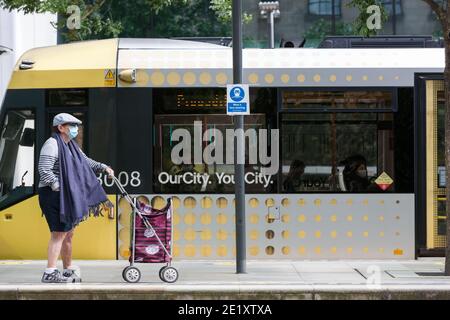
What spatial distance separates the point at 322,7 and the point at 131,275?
3227 cm

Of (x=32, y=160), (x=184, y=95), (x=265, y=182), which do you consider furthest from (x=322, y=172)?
(x=32, y=160)

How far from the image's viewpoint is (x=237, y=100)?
1022 centimetres

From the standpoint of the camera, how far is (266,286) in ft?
28.9

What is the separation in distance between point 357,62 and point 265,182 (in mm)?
2233

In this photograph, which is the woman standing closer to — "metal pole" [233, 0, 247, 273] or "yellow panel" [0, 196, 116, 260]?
"yellow panel" [0, 196, 116, 260]

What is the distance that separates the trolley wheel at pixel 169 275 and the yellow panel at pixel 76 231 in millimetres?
2183

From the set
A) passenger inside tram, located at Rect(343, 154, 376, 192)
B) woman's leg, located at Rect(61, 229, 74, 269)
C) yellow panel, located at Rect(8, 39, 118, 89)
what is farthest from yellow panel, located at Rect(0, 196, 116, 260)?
passenger inside tram, located at Rect(343, 154, 376, 192)

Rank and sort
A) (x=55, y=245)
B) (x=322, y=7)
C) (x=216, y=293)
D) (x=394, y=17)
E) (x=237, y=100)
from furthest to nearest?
(x=322, y=7) → (x=394, y=17) → (x=237, y=100) → (x=55, y=245) → (x=216, y=293)

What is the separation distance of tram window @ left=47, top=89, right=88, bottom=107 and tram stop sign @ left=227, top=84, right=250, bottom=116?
93.1 inches

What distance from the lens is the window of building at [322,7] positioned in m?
39.3

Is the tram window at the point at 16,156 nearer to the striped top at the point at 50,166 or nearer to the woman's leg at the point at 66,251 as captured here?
the woman's leg at the point at 66,251

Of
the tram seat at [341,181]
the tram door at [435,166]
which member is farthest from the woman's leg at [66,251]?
the tram door at [435,166]

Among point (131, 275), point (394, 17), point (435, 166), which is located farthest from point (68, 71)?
point (394, 17)

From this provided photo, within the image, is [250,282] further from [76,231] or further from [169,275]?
[76,231]
